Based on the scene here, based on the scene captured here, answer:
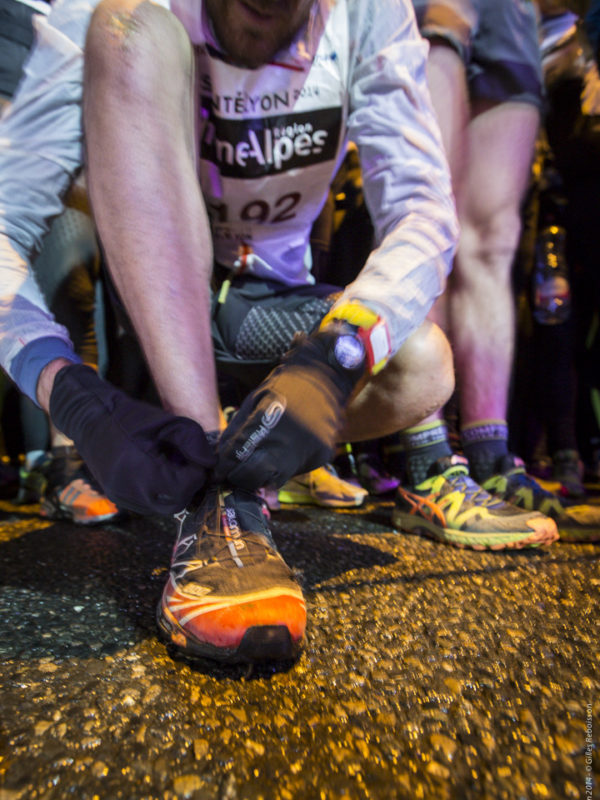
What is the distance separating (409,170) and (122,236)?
1.59 ft

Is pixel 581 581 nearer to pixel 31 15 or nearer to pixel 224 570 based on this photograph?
pixel 224 570

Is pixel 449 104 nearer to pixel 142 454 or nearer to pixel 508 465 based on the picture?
pixel 508 465

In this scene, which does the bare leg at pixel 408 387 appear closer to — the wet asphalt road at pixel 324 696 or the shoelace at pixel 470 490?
the shoelace at pixel 470 490

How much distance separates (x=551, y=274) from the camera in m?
1.59

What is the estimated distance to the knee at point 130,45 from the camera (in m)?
0.65

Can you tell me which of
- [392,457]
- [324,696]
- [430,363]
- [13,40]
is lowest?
[392,457]

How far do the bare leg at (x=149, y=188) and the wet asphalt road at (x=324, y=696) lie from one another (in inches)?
11.4

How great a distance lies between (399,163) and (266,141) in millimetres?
271

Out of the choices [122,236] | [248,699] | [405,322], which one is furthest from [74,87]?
[248,699]

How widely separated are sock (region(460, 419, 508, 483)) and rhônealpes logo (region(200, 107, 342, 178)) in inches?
28.7

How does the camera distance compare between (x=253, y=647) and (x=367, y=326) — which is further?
(x=367, y=326)

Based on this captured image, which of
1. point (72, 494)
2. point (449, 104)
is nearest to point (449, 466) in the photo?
point (72, 494)

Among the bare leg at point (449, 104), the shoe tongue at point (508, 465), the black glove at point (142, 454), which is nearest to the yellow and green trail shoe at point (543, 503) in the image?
the shoe tongue at point (508, 465)

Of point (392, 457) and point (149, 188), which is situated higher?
point (149, 188)
